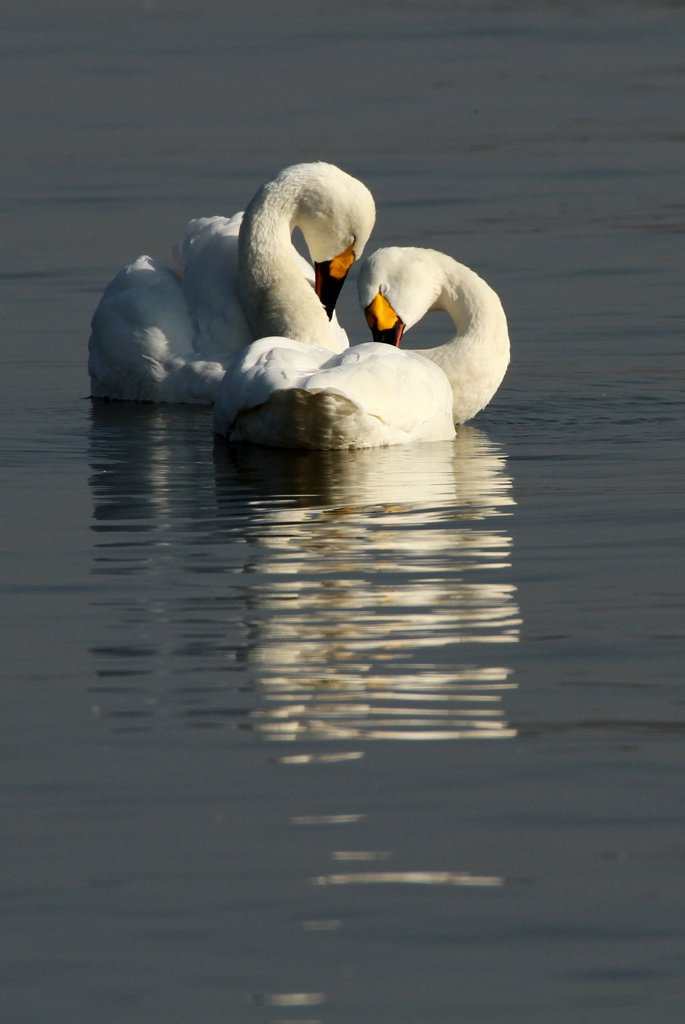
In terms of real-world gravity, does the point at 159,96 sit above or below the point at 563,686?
above

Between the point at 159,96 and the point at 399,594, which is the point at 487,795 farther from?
the point at 159,96

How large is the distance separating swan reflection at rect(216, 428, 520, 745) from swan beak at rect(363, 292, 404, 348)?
1.60 m

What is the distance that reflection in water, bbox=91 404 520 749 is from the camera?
19.6 ft

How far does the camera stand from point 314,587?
7.38m

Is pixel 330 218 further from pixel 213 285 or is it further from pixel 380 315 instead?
pixel 380 315

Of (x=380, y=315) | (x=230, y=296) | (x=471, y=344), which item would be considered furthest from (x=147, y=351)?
(x=471, y=344)

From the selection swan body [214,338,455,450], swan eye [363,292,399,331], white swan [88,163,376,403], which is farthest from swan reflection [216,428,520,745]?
white swan [88,163,376,403]

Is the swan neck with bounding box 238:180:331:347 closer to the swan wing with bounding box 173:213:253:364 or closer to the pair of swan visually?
the pair of swan

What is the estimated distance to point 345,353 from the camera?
34.2 feet

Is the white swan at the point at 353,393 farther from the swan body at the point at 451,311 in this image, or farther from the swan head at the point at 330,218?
the swan head at the point at 330,218

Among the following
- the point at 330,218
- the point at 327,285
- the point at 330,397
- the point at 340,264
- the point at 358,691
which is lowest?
the point at 358,691

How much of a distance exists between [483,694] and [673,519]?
2.66 m

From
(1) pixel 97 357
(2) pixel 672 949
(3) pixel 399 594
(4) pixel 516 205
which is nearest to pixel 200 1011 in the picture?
(2) pixel 672 949

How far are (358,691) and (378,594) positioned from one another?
120cm
